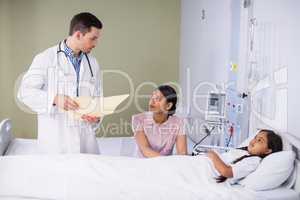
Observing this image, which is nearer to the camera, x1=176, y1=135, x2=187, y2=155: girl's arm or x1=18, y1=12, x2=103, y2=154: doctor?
x1=18, y1=12, x2=103, y2=154: doctor

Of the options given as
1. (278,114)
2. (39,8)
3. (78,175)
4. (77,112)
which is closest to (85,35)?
(77,112)

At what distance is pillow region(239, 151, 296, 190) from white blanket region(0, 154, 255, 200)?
0.18 feet

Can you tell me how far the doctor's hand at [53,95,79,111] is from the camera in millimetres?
1910

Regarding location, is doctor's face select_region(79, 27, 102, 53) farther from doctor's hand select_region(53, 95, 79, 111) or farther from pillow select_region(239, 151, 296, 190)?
pillow select_region(239, 151, 296, 190)

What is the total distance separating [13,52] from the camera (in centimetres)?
359

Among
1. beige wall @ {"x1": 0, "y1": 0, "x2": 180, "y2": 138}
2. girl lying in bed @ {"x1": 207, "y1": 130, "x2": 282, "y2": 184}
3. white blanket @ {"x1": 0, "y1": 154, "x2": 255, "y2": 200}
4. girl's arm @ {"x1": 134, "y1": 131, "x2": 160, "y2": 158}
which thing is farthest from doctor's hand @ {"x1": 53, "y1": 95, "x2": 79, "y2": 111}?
beige wall @ {"x1": 0, "y1": 0, "x2": 180, "y2": 138}

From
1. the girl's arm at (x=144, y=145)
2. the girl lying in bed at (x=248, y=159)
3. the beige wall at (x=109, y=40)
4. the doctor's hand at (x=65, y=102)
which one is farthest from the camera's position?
the beige wall at (x=109, y=40)

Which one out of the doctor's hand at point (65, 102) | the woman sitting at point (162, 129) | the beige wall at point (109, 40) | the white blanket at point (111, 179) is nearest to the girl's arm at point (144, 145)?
the woman sitting at point (162, 129)

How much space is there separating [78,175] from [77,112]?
1.42ft

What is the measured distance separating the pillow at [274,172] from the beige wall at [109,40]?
7.68 ft

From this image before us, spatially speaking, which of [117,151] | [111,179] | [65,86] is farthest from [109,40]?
[111,179]

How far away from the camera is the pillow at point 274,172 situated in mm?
1497

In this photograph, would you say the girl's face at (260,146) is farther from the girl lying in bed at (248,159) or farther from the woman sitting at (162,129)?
the woman sitting at (162,129)

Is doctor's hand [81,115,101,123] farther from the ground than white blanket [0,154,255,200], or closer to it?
farther from the ground
